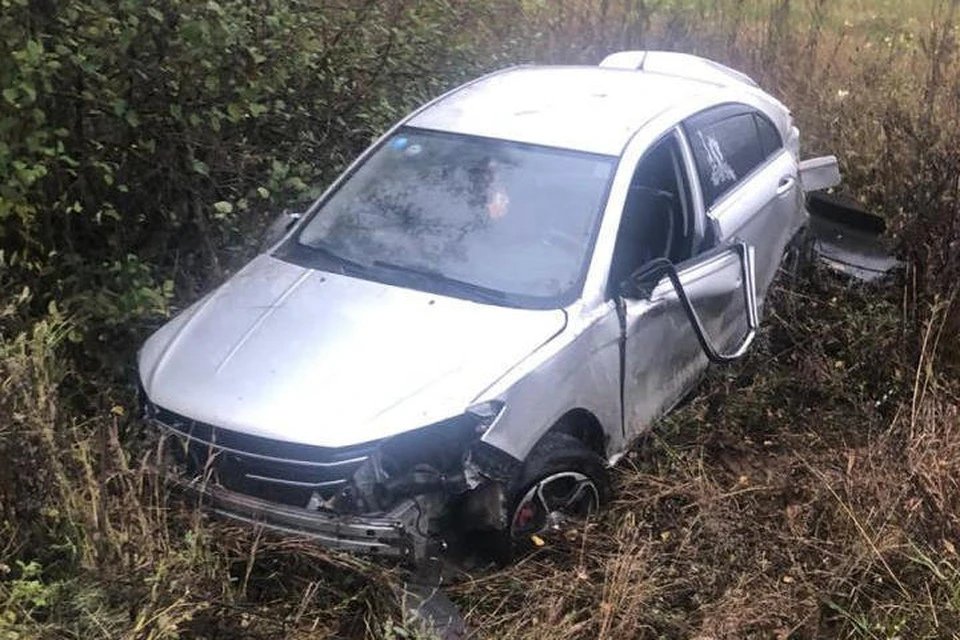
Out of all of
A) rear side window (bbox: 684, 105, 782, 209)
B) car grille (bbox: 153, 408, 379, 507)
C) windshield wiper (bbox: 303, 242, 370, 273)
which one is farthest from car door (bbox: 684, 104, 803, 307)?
car grille (bbox: 153, 408, 379, 507)

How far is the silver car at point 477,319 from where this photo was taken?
3.23 m

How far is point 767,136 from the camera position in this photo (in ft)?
18.1

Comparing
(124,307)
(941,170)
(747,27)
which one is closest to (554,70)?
(941,170)

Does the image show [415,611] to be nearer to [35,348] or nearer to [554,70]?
[35,348]

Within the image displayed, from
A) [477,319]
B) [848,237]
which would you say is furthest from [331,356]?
[848,237]

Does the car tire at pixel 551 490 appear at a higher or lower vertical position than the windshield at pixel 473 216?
lower

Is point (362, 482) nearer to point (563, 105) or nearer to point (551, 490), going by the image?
point (551, 490)

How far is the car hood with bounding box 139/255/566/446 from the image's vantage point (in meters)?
3.24

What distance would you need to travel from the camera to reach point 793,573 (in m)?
3.45

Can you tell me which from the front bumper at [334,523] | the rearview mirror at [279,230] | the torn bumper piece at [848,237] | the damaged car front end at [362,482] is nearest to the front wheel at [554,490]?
the damaged car front end at [362,482]

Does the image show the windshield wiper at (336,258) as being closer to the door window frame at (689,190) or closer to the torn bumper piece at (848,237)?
the door window frame at (689,190)

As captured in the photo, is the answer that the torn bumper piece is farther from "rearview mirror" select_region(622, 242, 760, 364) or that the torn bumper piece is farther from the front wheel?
the front wheel

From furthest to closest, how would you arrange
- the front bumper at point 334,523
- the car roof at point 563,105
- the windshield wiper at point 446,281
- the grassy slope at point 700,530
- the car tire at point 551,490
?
1. the car roof at point 563,105
2. the windshield wiper at point 446,281
3. the car tire at point 551,490
4. the front bumper at point 334,523
5. the grassy slope at point 700,530

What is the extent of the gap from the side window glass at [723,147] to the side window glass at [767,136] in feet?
0.15
